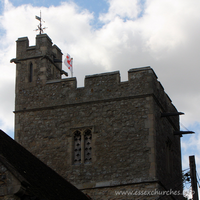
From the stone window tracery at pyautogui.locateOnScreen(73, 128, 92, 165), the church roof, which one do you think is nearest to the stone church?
the stone window tracery at pyautogui.locateOnScreen(73, 128, 92, 165)

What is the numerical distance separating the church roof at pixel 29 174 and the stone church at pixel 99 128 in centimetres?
248

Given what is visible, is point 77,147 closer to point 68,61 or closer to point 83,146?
point 83,146

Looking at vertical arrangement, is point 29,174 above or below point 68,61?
below

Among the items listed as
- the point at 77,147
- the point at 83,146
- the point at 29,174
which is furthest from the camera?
the point at 77,147

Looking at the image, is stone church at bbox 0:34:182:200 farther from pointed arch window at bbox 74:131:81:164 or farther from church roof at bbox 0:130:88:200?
church roof at bbox 0:130:88:200

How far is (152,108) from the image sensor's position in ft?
58.0

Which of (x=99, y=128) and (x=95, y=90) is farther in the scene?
(x=95, y=90)

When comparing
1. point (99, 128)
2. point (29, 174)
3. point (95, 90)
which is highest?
point (95, 90)

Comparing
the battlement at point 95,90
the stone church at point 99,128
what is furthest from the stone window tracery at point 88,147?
the battlement at point 95,90

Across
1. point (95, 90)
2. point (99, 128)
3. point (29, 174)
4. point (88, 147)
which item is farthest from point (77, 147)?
point (29, 174)

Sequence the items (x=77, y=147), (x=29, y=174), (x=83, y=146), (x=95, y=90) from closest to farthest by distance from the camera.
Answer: (x=29, y=174), (x=83, y=146), (x=77, y=147), (x=95, y=90)

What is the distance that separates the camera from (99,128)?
59.1 ft

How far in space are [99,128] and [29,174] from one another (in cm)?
630

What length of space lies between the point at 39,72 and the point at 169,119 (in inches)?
208
